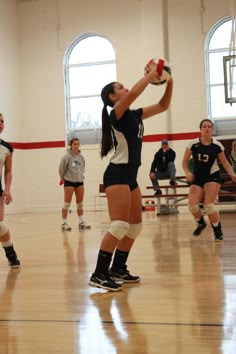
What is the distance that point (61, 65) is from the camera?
17.3 m

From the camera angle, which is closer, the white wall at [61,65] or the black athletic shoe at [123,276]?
the black athletic shoe at [123,276]

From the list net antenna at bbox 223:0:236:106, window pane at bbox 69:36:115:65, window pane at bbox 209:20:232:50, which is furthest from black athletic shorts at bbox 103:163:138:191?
window pane at bbox 69:36:115:65

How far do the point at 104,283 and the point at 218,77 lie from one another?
497 inches

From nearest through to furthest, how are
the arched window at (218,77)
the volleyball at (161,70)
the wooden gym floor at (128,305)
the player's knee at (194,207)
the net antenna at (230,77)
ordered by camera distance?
the wooden gym floor at (128,305) → the volleyball at (161,70) → the player's knee at (194,207) → the net antenna at (230,77) → the arched window at (218,77)

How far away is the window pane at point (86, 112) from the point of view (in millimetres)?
17062

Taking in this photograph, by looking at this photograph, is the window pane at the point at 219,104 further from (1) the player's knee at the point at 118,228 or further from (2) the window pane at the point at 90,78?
(1) the player's knee at the point at 118,228

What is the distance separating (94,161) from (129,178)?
42.0ft

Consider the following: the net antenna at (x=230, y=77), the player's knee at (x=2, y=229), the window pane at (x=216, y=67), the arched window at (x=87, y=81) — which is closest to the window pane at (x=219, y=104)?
the window pane at (x=216, y=67)

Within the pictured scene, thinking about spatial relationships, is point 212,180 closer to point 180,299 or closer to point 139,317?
point 180,299

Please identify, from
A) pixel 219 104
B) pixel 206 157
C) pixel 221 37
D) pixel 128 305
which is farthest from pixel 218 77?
pixel 128 305

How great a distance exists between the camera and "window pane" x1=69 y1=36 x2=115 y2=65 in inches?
666

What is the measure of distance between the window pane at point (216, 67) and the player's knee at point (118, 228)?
12.4 m

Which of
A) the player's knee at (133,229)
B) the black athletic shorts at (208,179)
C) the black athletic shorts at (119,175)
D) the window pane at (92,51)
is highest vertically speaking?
the window pane at (92,51)

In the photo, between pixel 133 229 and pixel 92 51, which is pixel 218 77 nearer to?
pixel 92 51
